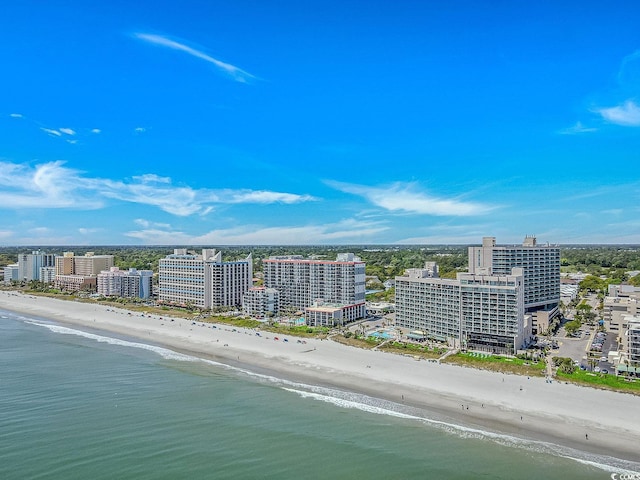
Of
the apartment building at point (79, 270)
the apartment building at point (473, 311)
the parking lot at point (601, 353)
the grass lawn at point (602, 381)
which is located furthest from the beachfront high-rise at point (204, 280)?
the grass lawn at point (602, 381)

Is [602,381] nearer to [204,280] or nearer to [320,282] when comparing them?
[320,282]

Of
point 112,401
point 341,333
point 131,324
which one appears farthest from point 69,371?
point 341,333

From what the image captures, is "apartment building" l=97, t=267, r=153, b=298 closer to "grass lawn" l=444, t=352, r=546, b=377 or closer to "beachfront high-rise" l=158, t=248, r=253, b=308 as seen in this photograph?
"beachfront high-rise" l=158, t=248, r=253, b=308

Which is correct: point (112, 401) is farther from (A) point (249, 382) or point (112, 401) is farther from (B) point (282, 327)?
(B) point (282, 327)

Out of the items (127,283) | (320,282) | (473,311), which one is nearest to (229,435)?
(473,311)

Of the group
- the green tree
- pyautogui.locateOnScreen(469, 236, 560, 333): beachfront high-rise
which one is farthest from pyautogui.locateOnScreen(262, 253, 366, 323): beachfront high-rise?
the green tree

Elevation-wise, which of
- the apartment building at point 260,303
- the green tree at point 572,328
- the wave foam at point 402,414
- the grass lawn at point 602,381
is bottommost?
the wave foam at point 402,414

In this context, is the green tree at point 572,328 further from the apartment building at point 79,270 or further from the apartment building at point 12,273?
the apartment building at point 12,273
